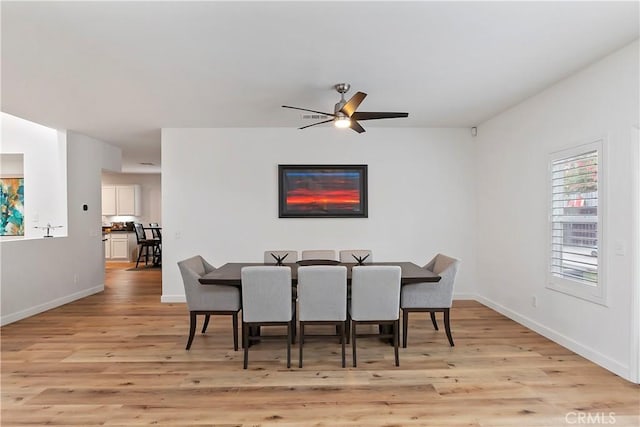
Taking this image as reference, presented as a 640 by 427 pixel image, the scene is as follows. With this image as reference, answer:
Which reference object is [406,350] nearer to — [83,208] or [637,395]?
[637,395]

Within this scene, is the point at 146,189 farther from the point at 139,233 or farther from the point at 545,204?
the point at 545,204

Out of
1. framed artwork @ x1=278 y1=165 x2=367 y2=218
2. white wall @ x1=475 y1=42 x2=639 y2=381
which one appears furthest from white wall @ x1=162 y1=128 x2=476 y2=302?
white wall @ x1=475 y1=42 x2=639 y2=381

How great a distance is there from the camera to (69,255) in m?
5.39

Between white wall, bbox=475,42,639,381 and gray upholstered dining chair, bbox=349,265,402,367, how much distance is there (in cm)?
178

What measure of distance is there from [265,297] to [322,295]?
1.65 feet

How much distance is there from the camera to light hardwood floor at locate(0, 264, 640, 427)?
235cm

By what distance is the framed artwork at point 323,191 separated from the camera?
5.40 m

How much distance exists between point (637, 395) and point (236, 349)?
10.7 ft

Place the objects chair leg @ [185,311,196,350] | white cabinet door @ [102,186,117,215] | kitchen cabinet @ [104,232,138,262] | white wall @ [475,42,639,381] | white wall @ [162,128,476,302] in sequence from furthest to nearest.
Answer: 1. white cabinet door @ [102,186,117,215]
2. kitchen cabinet @ [104,232,138,262]
3. white wall @ [162,128,476,302]
4. chair leg @ [185,311,196,350]
5. white wall @ [475,42,639,381]

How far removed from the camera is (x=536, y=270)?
4004 mm

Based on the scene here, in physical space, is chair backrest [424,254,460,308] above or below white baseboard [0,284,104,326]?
above

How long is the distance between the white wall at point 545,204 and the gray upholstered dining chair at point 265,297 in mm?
2737

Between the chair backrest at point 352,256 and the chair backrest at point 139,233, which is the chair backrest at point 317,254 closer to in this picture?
the chair backrest at point 352,256

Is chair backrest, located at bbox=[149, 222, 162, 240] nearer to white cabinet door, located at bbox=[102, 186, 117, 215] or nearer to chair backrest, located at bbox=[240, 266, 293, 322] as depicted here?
white cabinet door, located at bbox=[102, 186, 117, 215]
